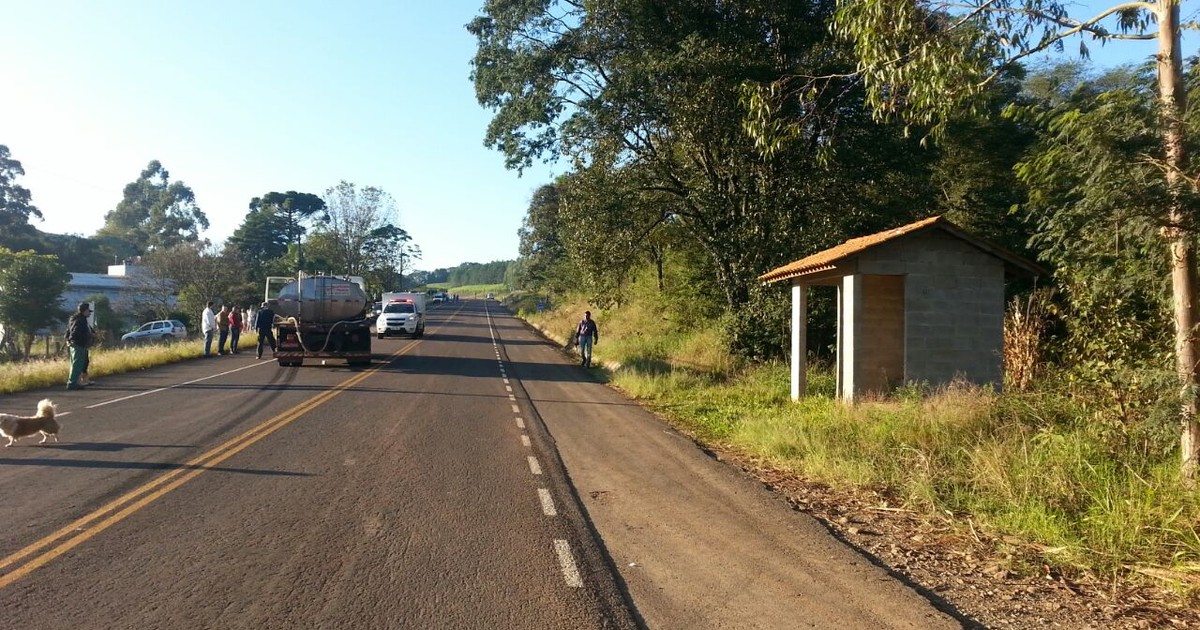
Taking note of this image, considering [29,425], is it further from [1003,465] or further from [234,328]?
[234,328]

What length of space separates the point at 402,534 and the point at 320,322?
1733cm

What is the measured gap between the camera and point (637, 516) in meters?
7.40

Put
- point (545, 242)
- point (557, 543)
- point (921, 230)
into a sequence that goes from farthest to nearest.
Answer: point (545, 242)
point (921, 230)
point (557, 543)

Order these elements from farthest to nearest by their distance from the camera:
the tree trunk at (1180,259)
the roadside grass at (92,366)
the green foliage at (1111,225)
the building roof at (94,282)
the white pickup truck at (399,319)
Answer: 1. the building roof at (94,282)
2. the white pickup truck at (399,319)
3. the roadside grass at (92,366)
4. the tree trunk at (1180,259)
5. the green foliage at (1111,225)

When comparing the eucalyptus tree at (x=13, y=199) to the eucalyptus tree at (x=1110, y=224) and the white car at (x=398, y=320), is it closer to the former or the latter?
the white car at (x=398, y=320)

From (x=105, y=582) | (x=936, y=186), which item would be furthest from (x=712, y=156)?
(x=105, y=582)

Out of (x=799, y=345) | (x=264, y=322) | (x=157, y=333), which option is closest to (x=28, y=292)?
(x=157, y=333)

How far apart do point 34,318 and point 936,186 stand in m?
45.1

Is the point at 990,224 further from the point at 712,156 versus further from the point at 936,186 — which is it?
the point at 712,156

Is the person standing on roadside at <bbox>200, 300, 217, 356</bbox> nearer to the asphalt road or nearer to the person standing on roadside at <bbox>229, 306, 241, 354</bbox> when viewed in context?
the person standing on roadside at <bbox>229, 306, 241, 354</bbox>

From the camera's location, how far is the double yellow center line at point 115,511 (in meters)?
5.65

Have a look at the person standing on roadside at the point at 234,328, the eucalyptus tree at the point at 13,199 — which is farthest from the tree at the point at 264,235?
the person standing on roadside at the point at 234,328

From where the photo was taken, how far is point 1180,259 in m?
7.31

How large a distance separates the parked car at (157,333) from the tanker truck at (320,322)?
22898 millimetres
